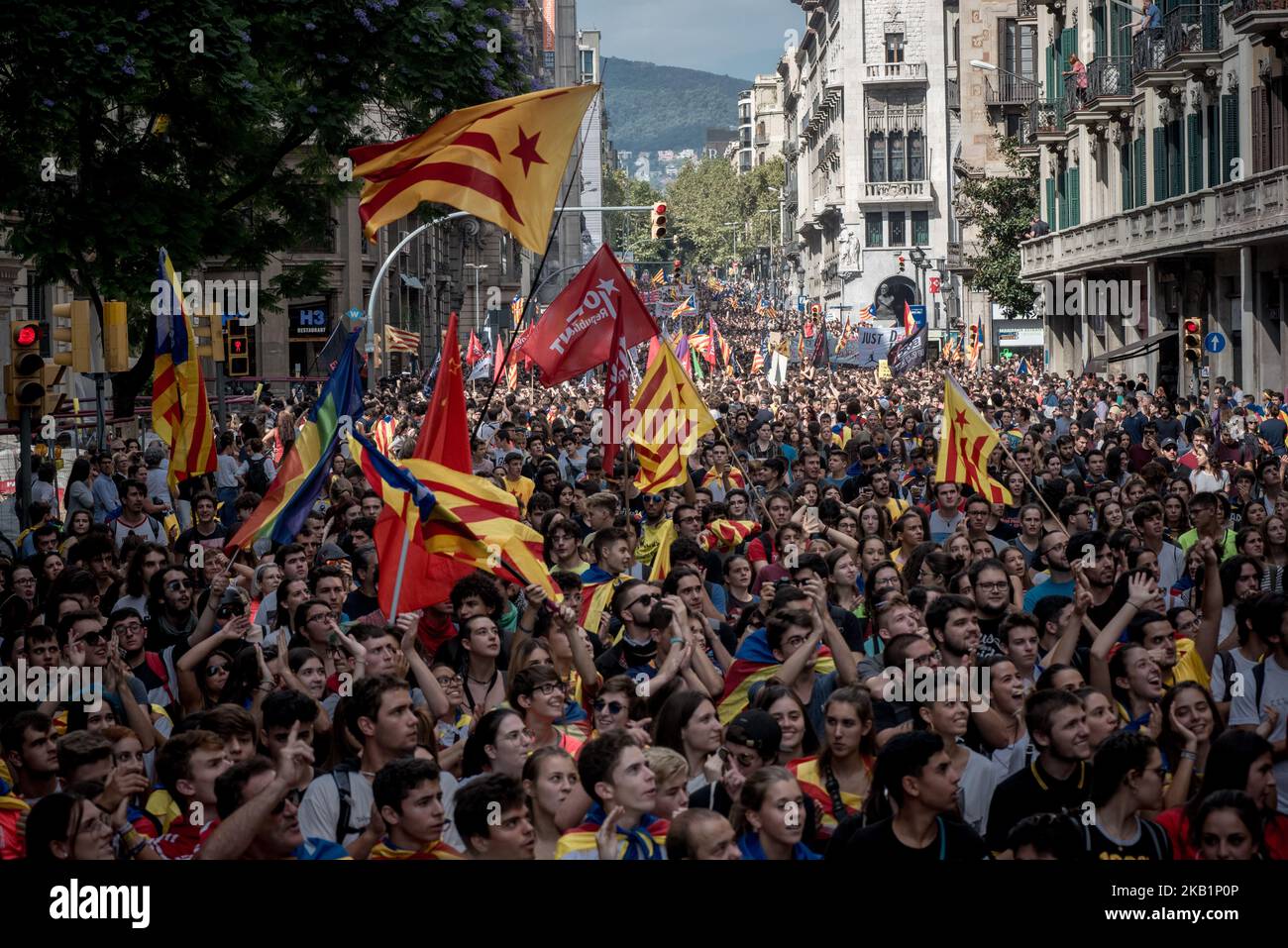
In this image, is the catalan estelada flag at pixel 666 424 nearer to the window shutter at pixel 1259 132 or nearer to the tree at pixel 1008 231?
the window shutter at pixel 1259 132

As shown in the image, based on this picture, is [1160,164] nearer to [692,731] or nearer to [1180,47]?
[1180,47]

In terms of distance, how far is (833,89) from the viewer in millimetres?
98625

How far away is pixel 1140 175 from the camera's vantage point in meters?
39.8

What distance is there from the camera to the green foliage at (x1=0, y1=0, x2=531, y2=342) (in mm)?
17922

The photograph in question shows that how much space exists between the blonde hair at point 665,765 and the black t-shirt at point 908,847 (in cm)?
72

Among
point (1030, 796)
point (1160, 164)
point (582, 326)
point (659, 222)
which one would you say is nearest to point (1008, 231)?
point (1160, 164)

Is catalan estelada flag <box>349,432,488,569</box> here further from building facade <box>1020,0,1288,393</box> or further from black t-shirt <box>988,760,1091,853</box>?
building facade <box>1020,0,1288,393</box>

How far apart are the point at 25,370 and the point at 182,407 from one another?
183 centimetres

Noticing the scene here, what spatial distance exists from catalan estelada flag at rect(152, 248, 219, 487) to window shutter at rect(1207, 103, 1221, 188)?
2403cm

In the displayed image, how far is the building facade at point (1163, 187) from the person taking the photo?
103 feet

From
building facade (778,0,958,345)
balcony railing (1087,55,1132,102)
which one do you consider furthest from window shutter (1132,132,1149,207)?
building facade (778,0,958,345)

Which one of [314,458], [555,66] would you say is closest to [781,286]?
[555,66]
